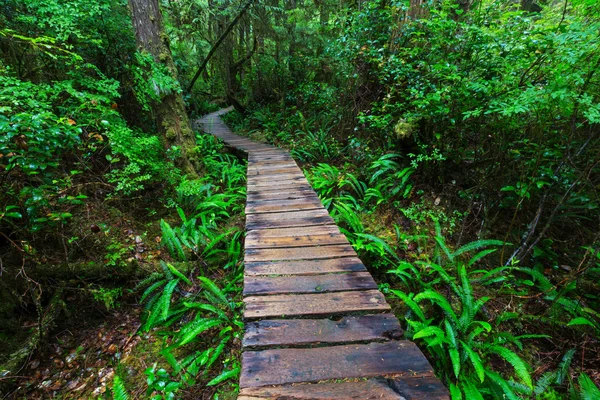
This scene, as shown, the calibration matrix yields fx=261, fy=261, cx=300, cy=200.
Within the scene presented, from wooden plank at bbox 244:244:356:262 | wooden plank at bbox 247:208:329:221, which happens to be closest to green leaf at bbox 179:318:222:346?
wooden plank at bbox 244:244:356:262

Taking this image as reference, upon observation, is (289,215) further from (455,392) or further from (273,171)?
(455,392)

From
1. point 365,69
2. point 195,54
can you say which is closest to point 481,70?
point 365,69

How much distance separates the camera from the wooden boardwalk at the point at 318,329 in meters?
1.64

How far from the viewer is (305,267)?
9.14 ft

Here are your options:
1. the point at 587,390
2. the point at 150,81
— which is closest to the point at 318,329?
the point at 587,390

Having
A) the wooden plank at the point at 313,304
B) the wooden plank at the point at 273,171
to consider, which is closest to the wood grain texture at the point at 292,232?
the wooden plank at the point at 313,304

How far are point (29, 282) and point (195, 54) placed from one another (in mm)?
17567

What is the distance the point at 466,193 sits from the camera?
4.17 metres

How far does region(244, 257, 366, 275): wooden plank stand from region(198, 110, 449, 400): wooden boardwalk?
0.01 metres

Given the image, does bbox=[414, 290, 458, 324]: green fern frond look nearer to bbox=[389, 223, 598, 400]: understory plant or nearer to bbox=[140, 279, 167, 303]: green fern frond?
bbox=[389, 223, 598, 400]: understory plant

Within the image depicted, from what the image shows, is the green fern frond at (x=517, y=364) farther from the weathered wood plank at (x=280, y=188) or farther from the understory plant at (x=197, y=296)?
the weathered wood plank at (x=280, y=188)

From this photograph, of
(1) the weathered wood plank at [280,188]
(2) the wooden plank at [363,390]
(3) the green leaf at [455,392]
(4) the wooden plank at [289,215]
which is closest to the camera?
(2) the wooden plank at [363,390]

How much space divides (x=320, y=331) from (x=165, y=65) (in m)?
6.10

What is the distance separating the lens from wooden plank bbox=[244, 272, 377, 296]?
96.7 inches
